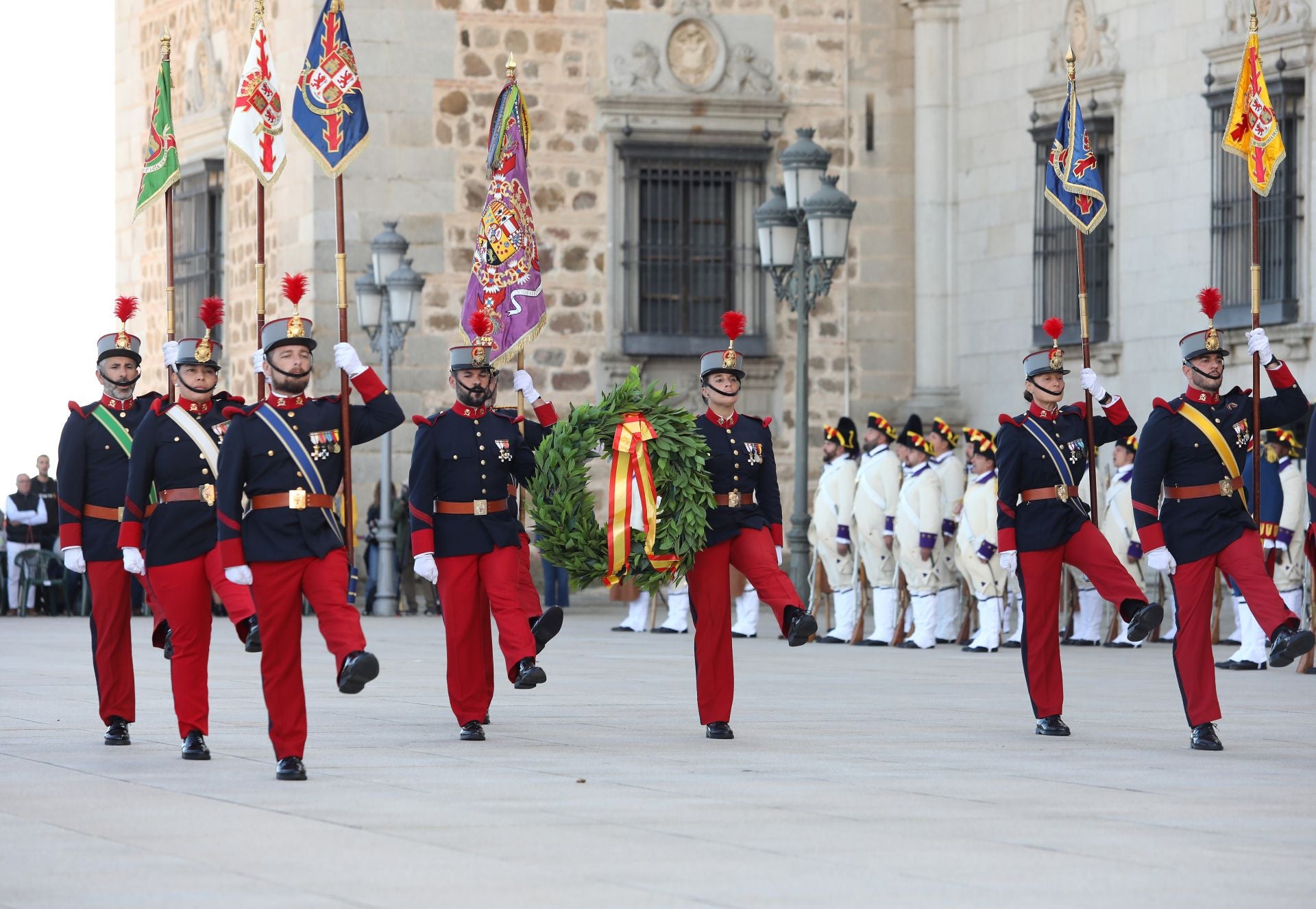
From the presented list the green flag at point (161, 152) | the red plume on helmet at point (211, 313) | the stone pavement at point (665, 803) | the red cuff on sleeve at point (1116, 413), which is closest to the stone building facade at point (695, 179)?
the green flag at point (161, 152)

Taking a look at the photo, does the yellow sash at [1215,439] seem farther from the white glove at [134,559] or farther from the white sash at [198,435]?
the white glove at [134,559]

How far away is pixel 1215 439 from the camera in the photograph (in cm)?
1161

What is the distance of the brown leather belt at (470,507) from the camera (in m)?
11.7

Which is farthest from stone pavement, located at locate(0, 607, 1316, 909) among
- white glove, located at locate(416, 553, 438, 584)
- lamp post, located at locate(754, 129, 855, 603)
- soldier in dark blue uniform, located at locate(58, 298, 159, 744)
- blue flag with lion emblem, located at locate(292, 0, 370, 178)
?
lamp post, located at locate(754, 129, 855, 603)

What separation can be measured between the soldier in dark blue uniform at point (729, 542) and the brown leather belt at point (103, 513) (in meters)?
2.79

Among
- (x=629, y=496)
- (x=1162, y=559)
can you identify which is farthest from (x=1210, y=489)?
(x=629, y=496)

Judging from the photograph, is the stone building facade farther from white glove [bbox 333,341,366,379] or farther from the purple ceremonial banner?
white glove [bbox 333,341,366,379]

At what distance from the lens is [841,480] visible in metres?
21.2

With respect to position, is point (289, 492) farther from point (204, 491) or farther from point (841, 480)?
point (841, 480)

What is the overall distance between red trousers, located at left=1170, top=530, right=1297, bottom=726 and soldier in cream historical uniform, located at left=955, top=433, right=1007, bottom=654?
26.0 ft

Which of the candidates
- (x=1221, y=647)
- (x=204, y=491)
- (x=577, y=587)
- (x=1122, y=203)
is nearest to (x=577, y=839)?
(x=204, y=491)

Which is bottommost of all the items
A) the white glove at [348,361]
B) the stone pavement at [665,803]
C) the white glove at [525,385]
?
the stone pavement at [665,803]

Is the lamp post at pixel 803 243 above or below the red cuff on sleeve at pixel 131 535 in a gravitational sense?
above

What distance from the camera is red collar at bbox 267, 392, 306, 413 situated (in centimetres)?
1030
